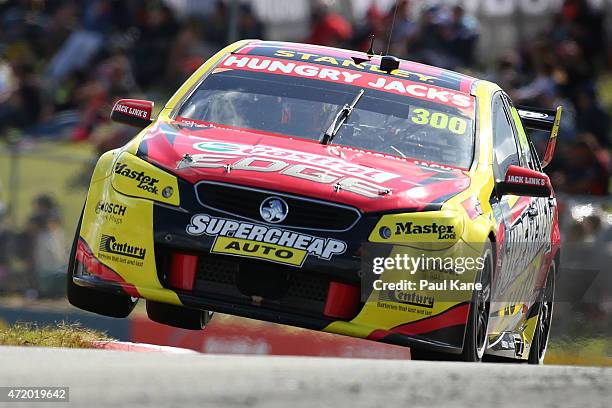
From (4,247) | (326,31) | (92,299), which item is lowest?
(4,247)

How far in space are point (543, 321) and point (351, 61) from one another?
6.31ft

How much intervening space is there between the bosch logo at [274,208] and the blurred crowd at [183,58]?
585cm

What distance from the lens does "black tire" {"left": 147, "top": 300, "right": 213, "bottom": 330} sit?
21.0ft

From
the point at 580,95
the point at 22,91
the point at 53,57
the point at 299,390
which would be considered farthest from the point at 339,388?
the point at 53,57

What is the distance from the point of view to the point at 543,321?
7793mm

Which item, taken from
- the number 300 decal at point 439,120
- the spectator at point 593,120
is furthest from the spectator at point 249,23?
the number 300 decal at point 439,120

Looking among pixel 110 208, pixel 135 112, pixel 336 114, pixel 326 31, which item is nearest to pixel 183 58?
pixel 326 31

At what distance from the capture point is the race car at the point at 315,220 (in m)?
5.67

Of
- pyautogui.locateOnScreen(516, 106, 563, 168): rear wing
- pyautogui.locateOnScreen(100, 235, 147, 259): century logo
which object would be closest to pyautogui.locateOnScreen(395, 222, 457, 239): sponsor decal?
pyautogui.locateOnScreen(100, 235, 147, 259): century logo

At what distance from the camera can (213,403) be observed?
3393 millimetres

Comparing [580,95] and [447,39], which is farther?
[447,39]

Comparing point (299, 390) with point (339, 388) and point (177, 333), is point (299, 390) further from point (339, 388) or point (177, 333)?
point (177, 333)

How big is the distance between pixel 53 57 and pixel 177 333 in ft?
28.4

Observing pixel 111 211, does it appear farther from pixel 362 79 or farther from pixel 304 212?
pixel 362 79
